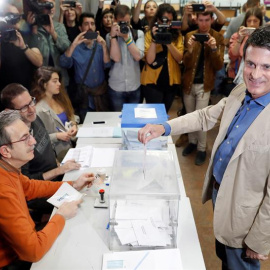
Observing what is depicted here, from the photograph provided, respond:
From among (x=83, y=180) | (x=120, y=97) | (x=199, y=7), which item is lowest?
(x=120, y=97)

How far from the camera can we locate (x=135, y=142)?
2016 millimetres

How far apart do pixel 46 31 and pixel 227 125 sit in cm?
215

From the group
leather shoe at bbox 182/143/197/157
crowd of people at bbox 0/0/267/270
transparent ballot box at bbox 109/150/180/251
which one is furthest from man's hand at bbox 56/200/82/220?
leather shoe at bbox 182/143/197/157

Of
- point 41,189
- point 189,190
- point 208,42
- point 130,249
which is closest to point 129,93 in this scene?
point 208,42

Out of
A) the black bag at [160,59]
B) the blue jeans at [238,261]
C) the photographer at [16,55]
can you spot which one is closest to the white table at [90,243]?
the blue jeans at [238,261]

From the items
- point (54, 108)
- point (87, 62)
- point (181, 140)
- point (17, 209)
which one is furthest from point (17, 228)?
point (181, 140)

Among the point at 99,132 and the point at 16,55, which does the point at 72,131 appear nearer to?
the point at 99,132

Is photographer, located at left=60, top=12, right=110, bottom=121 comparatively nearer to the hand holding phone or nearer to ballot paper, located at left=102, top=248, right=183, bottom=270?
the hand holding phone

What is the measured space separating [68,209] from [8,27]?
68.2 inches

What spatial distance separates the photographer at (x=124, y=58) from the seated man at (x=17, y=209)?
5.30ft

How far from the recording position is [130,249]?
130cm

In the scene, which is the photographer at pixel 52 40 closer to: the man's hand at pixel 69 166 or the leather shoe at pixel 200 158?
the man's hand at pixel 69 166

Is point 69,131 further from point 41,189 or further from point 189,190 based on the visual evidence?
point 189,190

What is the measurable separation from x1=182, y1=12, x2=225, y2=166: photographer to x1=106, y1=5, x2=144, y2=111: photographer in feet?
Result: 1.59
